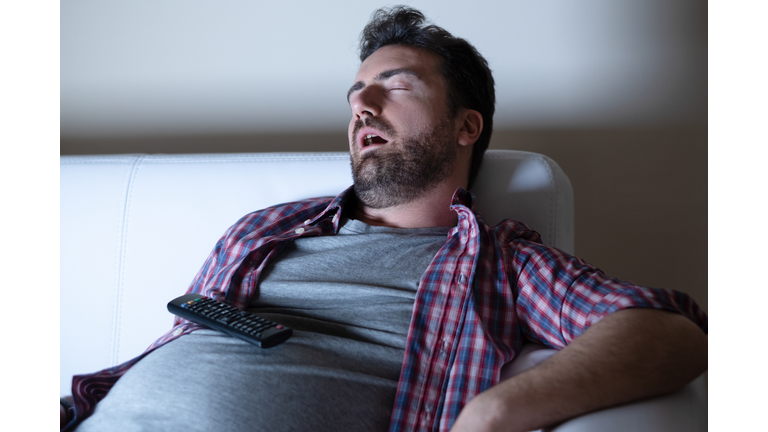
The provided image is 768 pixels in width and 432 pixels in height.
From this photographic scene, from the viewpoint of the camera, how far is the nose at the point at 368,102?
3.44ft

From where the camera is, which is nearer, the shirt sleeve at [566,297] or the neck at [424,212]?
the shirt sleeve at [566,297]

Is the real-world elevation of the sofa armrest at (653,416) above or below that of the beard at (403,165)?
below

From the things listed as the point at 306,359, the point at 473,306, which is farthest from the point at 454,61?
the point at 306,359

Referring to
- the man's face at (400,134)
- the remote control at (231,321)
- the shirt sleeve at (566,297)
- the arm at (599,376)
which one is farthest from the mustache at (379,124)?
the arm at (599,376)

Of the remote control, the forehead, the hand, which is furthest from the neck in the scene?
the hand

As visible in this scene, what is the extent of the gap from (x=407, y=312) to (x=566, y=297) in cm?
28

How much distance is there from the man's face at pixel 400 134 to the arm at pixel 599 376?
527 millimetres

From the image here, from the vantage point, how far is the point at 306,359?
76 cm

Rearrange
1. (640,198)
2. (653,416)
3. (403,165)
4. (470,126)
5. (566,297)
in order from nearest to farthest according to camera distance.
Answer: (653,416) → (566,297) → (403,165) → (470,126) → (640,198)

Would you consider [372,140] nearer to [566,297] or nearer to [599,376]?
[566,297]

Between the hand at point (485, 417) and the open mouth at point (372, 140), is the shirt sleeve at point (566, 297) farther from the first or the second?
the open mouth at point (372, 140)
